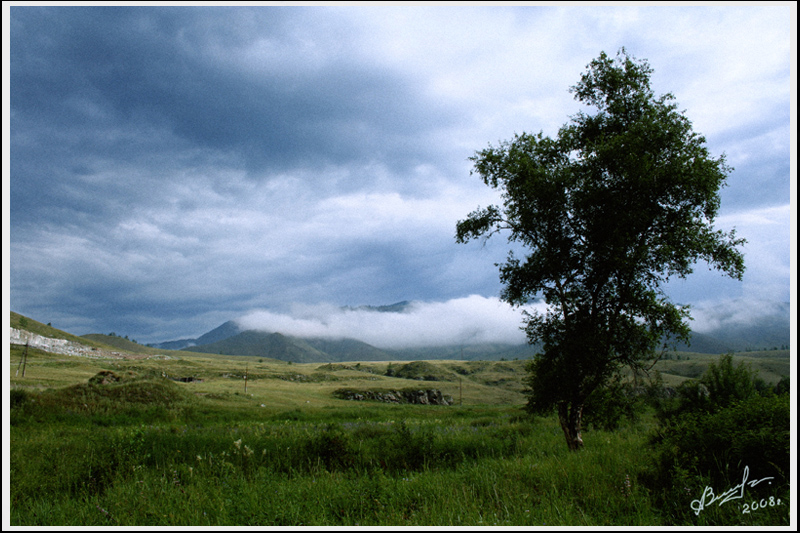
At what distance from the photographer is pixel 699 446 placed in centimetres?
627

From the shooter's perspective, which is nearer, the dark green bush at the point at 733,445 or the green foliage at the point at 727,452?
the green foliage at the point at 727,452

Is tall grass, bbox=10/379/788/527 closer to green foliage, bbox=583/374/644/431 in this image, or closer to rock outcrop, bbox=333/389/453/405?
green foliage, bbox=583/374/644/431

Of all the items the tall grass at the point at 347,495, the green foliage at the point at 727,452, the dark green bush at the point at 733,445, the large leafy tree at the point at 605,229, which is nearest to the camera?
the tall grass at the point at 347,495

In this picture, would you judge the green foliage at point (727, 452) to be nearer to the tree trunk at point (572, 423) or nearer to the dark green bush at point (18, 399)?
the tree trunk at point (572, 423)

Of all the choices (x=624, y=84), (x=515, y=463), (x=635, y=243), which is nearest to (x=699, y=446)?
A: (x=515, y=463)
